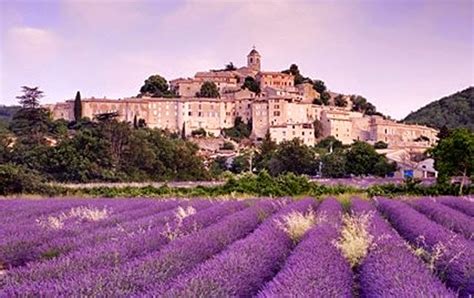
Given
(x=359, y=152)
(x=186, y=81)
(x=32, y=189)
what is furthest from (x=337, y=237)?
(x=186, y=81)

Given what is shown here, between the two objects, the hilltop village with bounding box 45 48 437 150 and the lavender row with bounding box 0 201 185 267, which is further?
the hilltop village with bounding box 45 48 437 150

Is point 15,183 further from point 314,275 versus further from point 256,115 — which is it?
point 256,115

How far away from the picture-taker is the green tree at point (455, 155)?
937 inches

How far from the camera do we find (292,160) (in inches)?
2299

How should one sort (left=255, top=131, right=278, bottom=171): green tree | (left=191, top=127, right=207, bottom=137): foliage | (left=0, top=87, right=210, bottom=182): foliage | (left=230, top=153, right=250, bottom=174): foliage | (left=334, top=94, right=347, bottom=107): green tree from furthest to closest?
(left=334, top=94, right=347, bottom=107): green tree, (left=191, top=127, right=207, bottom=137): foliage, (left=230, top=153, right=250, bottom=174): foliage, (left=255, top=131, right=278, bottom=171): green tree, (left=0, top=87, right=210, bottom=182): foliage

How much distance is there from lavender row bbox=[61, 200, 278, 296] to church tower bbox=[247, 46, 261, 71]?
127 metres

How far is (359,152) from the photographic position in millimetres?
55750

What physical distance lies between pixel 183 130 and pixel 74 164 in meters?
59.9

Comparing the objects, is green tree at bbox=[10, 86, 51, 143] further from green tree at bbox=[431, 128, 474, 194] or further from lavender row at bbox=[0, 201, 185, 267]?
lavender row at bbox=[0, 201, 185, 267]

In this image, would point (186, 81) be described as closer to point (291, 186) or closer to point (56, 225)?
point (291, 186)

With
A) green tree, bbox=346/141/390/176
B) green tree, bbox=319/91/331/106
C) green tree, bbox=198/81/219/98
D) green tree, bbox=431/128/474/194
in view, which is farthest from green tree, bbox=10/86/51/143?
green tree, bbox=319/91/331/106

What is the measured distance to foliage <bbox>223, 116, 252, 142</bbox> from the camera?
4075 inches

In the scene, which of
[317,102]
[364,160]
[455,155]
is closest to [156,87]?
[317,102]

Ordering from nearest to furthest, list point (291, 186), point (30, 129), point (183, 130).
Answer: point (291, 186) < point (30, 129) < point (183, 130)
